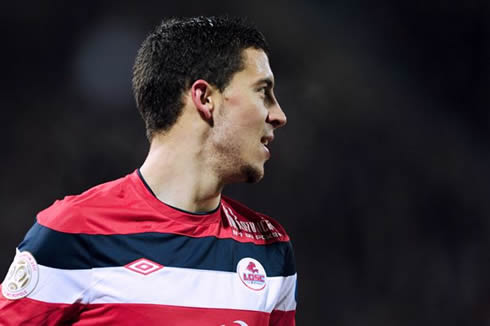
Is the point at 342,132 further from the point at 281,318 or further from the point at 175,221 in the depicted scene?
the point at 175,221

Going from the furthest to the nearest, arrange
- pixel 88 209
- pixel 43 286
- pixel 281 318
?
pixel 281 318 < pixel 88 209 < pixel 43 286

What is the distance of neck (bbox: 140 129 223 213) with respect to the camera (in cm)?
154

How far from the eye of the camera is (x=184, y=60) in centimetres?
159

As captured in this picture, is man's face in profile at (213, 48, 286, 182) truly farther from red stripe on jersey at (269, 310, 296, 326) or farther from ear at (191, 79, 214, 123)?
red stripe on jersey at (269, 310, 296, 326)

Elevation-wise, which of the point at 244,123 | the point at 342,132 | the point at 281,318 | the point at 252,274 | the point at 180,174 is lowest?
the point at 281,318

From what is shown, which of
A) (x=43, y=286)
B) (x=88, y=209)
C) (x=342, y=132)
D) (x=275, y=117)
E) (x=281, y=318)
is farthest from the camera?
(x=342, y=132)

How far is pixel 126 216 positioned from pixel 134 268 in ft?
0.43

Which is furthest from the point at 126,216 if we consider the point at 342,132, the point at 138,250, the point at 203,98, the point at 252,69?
the point at 342,132

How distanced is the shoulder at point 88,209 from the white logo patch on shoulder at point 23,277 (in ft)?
0.28

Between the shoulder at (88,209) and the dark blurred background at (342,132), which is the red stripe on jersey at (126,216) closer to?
the shoulder at (88,209)

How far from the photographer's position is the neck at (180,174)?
154 cm

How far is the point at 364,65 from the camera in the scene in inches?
183

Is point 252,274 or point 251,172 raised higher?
point 251,172

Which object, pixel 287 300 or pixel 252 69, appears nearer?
pixel 252 69
